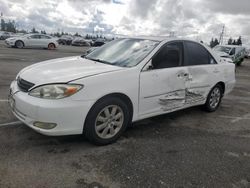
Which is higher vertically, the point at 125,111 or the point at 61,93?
the point at 61,93

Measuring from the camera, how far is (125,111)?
13.2 feet

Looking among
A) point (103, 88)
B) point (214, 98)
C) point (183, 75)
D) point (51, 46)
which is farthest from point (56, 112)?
point (51, 46)

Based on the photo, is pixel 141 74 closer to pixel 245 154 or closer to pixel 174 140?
pixel 174 140

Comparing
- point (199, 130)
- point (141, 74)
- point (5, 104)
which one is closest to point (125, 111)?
point (141, 74)

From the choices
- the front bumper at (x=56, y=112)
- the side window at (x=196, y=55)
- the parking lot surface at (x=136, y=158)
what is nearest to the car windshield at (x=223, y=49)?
the side window at (x=196, y=55)

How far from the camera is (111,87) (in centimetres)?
375

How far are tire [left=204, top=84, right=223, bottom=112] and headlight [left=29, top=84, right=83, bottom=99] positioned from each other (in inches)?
130

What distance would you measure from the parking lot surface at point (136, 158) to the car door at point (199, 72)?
2.06 ft

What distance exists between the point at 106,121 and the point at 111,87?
1.65 feet

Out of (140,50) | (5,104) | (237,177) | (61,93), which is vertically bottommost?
(237,177)

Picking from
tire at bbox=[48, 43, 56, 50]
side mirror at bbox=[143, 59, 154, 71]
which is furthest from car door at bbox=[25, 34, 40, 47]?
side mirror at bbox=[143, 59, 154, 71]

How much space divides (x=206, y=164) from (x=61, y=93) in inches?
82.9

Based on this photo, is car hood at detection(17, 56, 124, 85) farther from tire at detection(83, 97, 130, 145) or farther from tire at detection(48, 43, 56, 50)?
tire at detection(48, 43, 56, 50)

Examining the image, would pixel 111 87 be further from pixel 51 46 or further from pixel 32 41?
pixel 51 46
